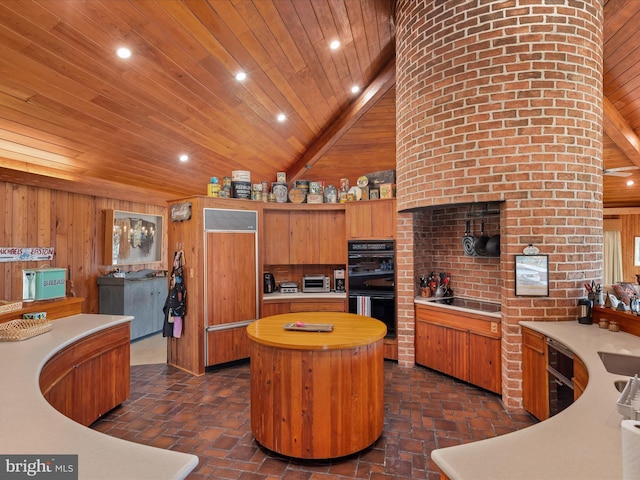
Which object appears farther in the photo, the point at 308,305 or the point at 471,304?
the point at 308,305

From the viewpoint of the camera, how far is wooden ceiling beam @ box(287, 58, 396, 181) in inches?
185

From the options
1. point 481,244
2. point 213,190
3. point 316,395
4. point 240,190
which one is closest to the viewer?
point 316,395

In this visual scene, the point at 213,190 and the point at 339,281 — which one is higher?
the point at 213,190

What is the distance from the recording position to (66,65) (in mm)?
2707

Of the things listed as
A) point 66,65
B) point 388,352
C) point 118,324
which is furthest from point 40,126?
point 388,352

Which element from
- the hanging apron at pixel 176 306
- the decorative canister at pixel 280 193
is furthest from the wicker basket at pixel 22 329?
the decorative canister at pixel 280 193

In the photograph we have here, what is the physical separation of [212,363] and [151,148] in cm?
273

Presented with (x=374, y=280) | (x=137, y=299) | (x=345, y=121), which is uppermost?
(x=345, y=121)

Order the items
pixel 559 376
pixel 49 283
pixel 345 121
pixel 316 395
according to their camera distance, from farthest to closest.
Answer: pixel 345 121 → pixel 49 283 → pixel 559 376 → pixel 316 395

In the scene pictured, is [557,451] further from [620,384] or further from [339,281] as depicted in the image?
[339,281]

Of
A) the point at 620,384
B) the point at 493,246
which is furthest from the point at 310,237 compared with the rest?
the point at 620,384

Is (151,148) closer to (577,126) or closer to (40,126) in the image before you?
(40,126)

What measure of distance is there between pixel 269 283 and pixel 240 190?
1409mm

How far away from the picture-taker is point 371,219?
4.55 metres
